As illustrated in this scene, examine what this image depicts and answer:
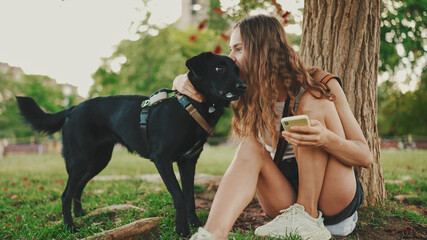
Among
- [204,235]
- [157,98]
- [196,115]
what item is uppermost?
[157,98]

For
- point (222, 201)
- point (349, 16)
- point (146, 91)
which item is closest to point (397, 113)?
point (146, 91)

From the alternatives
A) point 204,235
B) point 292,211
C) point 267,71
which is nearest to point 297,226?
point 292,211

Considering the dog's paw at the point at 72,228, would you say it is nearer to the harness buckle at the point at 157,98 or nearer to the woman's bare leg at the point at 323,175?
the harness buckle at the point at 157,98

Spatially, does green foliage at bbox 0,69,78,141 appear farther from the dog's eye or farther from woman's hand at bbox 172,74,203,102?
the dog's eye

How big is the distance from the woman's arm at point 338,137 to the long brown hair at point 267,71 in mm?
168

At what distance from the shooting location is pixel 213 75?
2.77 meters

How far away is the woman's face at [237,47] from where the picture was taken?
2.45 metres

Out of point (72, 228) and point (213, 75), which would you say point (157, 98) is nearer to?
point (213, 75)

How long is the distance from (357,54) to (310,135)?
1422 millimetres

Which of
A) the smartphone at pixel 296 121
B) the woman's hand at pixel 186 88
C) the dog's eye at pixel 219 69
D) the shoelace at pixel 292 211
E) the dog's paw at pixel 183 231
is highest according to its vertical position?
the dog's eye at pixel 219 69

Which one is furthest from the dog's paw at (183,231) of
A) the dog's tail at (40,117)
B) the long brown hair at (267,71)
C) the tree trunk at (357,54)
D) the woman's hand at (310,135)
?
the dog's tail at (40,117)

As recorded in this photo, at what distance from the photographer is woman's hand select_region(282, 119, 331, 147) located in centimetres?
185

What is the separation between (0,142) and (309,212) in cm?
3231

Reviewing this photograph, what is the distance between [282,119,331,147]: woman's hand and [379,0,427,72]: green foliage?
127 inches
